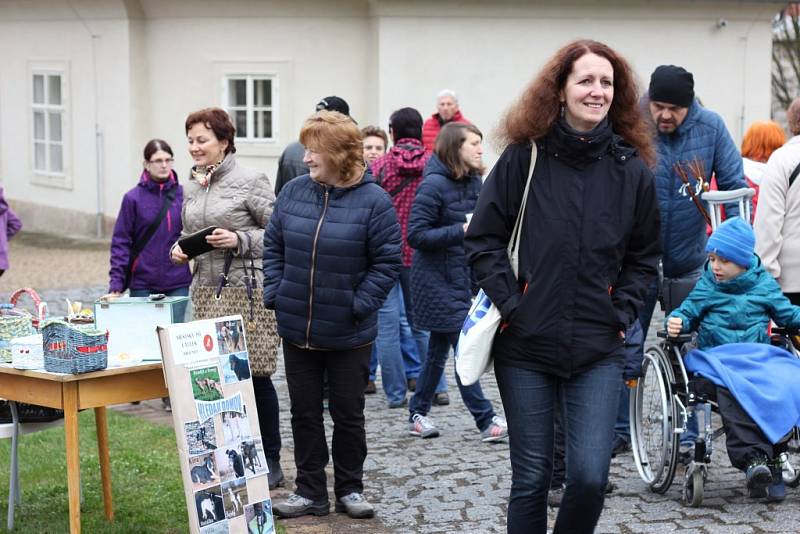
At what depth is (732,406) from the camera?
227 inches

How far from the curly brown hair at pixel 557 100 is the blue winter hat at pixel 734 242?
5.33ft

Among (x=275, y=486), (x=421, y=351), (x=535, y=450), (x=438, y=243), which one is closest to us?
(x=535, y=450)

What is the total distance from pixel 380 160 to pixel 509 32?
10.3m

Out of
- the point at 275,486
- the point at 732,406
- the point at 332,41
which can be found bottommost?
the point at 275,486

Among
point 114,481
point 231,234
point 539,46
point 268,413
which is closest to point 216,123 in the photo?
point 231,234

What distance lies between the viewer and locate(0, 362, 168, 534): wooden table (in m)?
4.99

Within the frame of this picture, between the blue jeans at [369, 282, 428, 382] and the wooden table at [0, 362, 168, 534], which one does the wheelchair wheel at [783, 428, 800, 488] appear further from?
the blue jeans at [369, 282, 428, 382]

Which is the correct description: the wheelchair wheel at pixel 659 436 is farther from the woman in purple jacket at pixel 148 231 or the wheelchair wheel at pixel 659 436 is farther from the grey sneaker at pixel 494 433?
the woman in purple jacket at pixel 148 231

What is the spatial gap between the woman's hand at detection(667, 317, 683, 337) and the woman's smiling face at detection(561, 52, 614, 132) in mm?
1972

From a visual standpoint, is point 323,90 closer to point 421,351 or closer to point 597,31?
point 597,31

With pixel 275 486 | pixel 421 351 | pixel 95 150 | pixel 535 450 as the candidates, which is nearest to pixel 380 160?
pixel 421 351

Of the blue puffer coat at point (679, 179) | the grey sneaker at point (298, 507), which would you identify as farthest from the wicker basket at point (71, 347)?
the blue puffer coat at point (679, 179)

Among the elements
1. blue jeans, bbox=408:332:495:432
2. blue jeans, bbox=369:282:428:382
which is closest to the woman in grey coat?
blue jeans, bbox=408:332:495:432

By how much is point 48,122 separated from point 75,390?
17.3 meters
